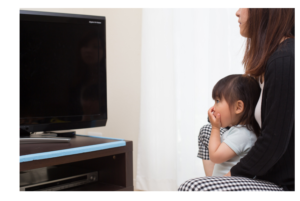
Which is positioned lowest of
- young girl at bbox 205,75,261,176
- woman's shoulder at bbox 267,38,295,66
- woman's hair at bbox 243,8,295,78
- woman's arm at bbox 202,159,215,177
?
woman's arm at bbox 202,159,215,177

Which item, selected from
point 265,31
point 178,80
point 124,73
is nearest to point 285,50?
point 265,31

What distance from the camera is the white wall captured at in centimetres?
211

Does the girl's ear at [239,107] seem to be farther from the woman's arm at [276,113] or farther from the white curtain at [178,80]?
the white curtain at [178,80]

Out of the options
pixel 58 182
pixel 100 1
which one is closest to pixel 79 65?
pixel 100 1

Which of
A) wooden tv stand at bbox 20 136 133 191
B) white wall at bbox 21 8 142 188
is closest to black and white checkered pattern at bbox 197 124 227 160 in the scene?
wooden tv stand at bbox 20 136 133 191

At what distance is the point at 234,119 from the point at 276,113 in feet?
0.99

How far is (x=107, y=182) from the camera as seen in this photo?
1260mm

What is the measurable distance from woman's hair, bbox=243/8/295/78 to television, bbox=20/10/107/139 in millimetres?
692

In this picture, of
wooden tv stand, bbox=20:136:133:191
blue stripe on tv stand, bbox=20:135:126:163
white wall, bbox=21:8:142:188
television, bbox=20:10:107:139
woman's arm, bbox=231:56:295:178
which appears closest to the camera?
woman's arm, bbox=231:56:295:178

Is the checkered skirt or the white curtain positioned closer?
the checkered skirt

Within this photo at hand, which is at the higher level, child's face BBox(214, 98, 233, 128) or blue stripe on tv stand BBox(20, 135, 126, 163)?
child's face BBox(214, 98, 233, 128)

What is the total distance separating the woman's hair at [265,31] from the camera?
0.83 metres

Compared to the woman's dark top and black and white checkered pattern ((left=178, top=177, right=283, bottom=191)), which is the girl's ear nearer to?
the woman's dark top
